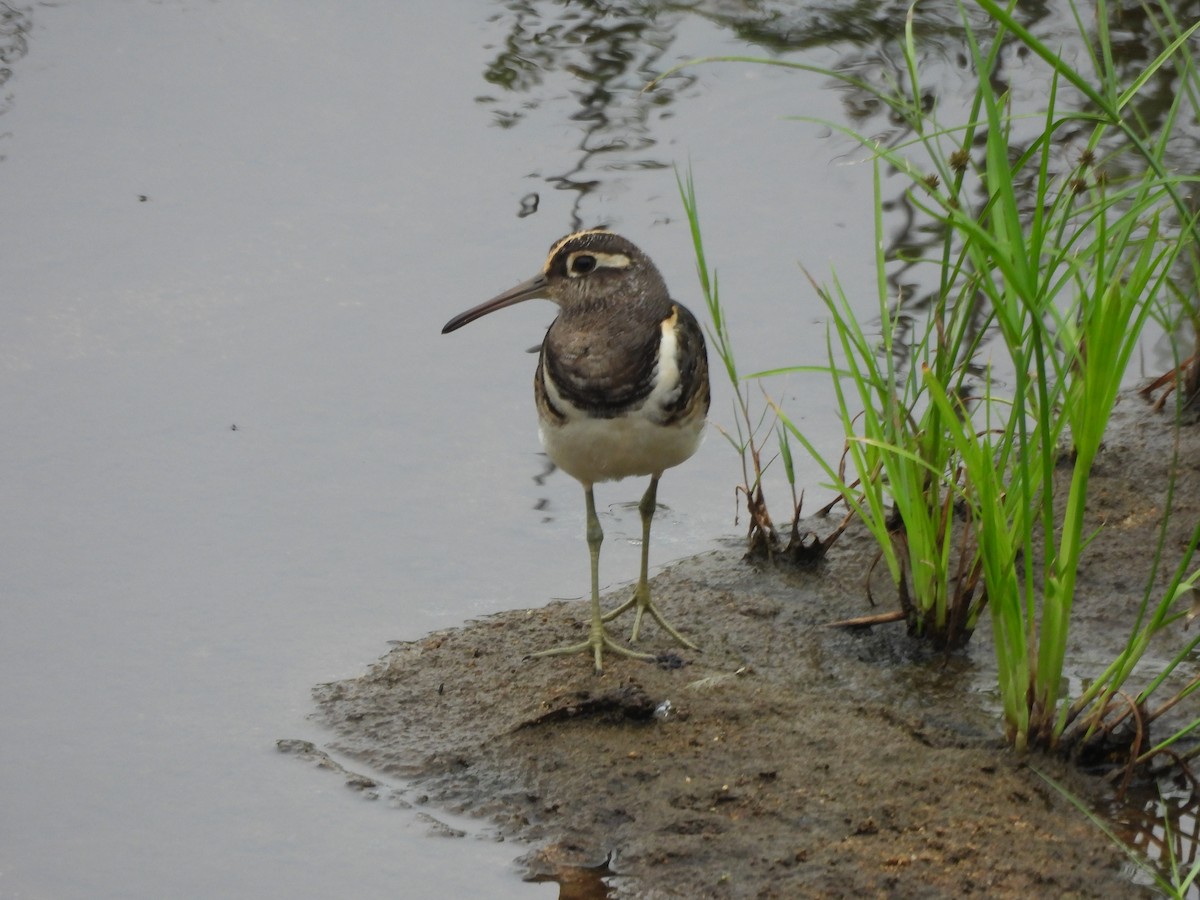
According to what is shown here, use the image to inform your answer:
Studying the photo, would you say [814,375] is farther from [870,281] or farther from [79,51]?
[79,51]

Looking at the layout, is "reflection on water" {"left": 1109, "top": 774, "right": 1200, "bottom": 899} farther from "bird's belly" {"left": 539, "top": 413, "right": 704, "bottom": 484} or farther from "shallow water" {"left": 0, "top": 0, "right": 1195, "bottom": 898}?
"bird's belly" {"left": 539, "top": 413, "right": 704, "bottom": 484}

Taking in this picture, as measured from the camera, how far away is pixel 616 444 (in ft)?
14.2

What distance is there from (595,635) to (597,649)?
5 cm

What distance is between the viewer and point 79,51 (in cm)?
747

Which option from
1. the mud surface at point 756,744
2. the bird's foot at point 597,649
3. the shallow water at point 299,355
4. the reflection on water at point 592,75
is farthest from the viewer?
the reflection on water at point 592,75

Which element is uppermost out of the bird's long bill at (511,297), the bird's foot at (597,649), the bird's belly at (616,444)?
the bird's long bill at (511,297)

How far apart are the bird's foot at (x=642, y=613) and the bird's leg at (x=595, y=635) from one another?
0.36ft

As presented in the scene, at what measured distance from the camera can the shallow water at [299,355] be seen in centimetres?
411

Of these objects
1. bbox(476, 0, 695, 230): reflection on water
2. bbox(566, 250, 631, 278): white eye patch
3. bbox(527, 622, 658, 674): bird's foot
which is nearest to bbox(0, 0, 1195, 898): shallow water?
bbox(476, 0, 695, 230): reflection on water

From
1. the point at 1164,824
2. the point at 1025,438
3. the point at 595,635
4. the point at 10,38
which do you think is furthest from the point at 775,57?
the point at 1164,824

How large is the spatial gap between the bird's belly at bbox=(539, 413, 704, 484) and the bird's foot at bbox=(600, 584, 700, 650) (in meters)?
0.44

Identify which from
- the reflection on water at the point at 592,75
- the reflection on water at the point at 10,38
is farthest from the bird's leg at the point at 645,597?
the reflection on water at the point at 10,38

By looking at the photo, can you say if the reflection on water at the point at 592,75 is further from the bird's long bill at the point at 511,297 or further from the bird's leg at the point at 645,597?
the bird's leg at the point at 645,597

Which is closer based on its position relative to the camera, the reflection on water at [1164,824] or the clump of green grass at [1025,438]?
the clump of green grass at [1025,438]
